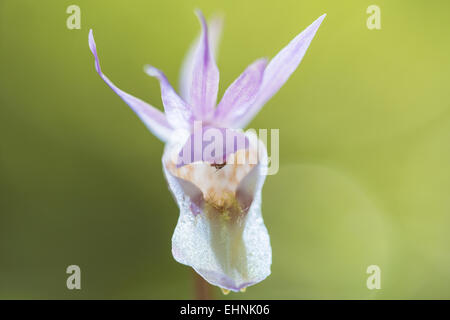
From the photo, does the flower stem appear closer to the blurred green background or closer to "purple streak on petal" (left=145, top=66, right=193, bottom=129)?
"purple streak on petal" (left=145, top=66, right=193, bottom=129)

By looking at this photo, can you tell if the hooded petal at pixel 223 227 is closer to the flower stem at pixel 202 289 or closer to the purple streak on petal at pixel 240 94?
the purple streak on petal at pixel 240 94

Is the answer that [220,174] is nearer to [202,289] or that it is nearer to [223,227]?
[223,227]

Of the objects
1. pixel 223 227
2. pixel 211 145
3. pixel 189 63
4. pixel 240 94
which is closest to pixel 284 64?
pixel 240 94

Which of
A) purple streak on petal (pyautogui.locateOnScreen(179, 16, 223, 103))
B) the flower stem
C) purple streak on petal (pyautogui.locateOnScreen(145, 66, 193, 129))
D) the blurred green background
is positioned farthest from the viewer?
the blurred green background

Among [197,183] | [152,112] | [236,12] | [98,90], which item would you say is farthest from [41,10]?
[197,183]

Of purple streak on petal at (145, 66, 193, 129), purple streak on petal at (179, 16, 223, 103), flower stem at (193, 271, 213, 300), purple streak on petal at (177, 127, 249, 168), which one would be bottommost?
flower stem at (193, 271, 213, 300)

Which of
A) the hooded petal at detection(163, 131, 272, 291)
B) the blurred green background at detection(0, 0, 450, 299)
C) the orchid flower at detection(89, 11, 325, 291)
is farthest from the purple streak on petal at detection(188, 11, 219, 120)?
the blurred green background at detection(0, 0, 450, 299)
